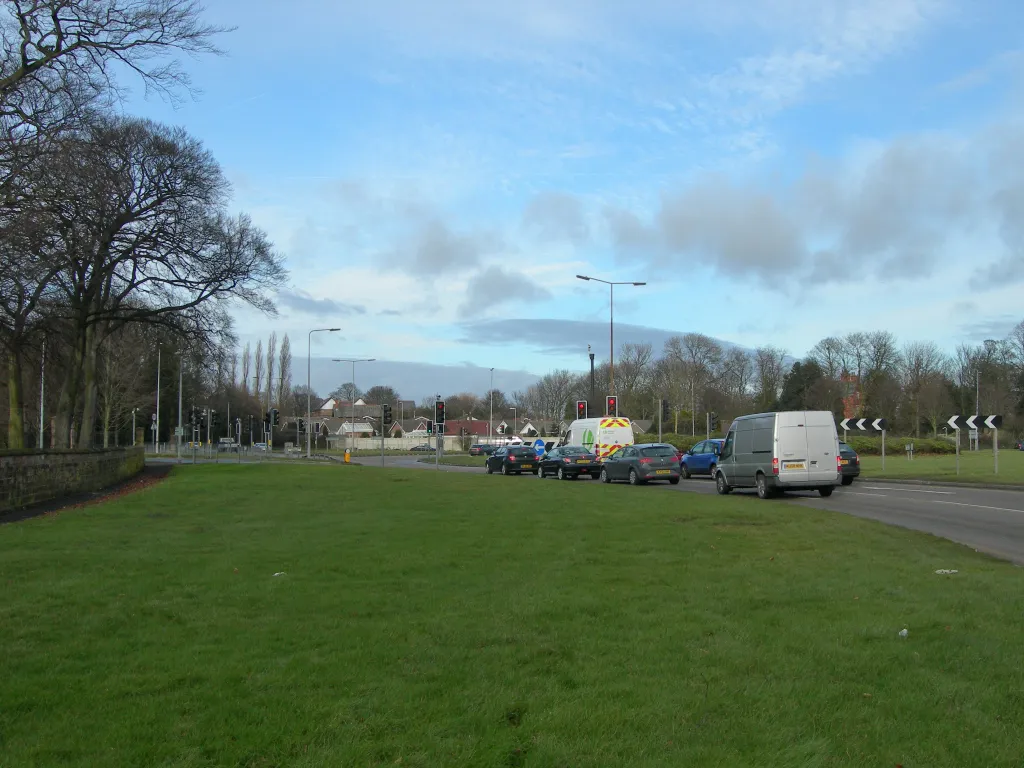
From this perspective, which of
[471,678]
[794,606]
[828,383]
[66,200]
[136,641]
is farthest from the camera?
[828,383]

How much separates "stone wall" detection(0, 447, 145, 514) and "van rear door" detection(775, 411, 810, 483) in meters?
18.7

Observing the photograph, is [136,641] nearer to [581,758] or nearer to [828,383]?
[581,758]

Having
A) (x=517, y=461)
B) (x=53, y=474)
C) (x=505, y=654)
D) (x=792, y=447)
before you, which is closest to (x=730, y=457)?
(x=792, y=447)

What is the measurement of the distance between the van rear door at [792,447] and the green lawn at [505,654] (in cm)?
1149

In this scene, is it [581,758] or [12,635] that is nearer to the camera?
[581,758]

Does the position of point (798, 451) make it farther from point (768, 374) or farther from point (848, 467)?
point (768, 374)

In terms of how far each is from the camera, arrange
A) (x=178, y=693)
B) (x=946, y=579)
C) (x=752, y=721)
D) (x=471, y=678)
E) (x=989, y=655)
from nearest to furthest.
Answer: (x=752, y=721) < (x=178, y=693) < (x=471, y=678) < (x=989, y=655) < (x=946, y=579)

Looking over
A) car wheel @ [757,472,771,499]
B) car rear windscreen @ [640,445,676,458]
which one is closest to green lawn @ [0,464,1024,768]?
car wheel @ [757,472,771,499]

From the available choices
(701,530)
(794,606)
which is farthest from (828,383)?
(794,606)

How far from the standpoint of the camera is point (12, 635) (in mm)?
6555

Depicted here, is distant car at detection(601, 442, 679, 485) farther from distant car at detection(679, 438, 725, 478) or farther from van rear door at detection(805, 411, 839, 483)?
van rear door at detection(805, 411, 839, 483)

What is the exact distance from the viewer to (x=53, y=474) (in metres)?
23.5

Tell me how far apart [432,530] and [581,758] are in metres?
9.85

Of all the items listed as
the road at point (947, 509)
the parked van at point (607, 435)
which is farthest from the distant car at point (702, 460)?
the road at point (947, 509)
